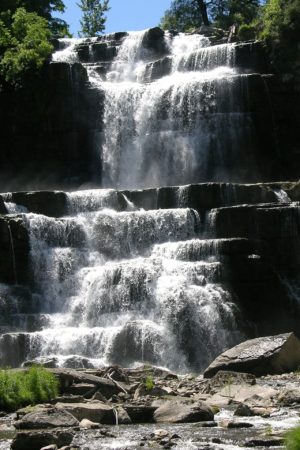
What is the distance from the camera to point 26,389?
18297 millimetres

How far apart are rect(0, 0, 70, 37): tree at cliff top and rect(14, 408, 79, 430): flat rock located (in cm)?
4685

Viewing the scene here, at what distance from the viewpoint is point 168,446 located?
13.5 m

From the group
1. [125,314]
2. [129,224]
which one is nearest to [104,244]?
[129,224]

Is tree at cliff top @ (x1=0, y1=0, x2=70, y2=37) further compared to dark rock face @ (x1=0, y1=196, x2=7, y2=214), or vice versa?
tree at cliff top @ (x1=0, y1=0, x2=70, y2=37)

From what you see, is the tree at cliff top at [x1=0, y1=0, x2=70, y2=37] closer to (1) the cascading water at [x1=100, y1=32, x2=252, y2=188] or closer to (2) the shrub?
(1) the cascading water at [x1=100, y1=32, x2=252, y2=188]

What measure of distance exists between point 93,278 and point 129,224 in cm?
324

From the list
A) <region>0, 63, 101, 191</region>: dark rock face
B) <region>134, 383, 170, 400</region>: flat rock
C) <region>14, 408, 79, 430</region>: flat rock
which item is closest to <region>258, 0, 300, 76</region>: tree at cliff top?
<region>0, 63, 101, 191</region>: dark rock face

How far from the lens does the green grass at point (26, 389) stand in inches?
711

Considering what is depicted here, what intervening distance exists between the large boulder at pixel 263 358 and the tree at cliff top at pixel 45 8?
40.4m

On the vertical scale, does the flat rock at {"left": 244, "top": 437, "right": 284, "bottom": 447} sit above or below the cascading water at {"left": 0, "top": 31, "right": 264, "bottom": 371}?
below

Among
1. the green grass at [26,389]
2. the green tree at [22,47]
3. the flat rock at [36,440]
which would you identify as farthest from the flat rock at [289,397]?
the green tree at [22,47]

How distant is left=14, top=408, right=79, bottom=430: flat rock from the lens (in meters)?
15.1

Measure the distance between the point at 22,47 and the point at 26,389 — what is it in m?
35.2

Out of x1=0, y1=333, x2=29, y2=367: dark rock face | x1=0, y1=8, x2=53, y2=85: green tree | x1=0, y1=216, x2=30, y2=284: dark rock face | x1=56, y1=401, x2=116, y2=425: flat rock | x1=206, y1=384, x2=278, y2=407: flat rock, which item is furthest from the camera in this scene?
x1=0, y1=8, x2=53, y2=85: green tree
